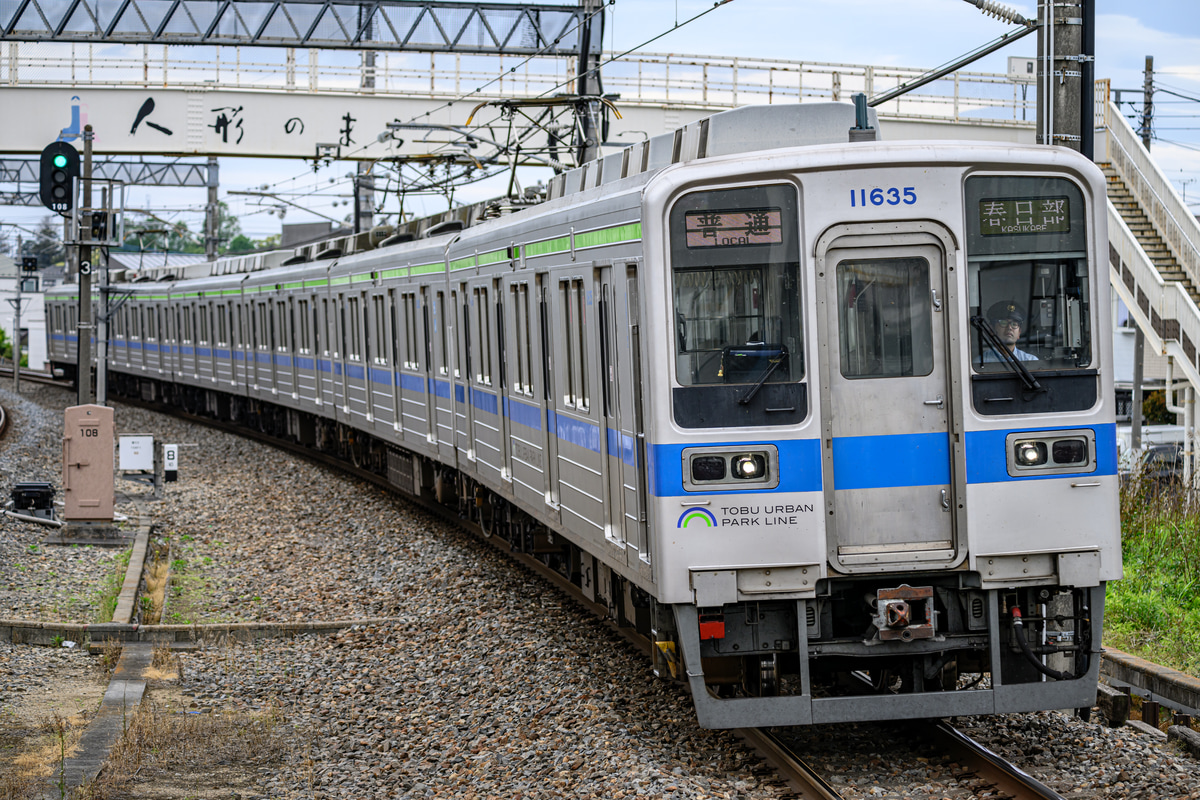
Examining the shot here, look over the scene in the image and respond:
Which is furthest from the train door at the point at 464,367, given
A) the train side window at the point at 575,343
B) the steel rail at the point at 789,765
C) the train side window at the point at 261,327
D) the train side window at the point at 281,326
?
the train side window at the point at 261,327

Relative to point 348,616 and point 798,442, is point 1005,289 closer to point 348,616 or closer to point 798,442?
point 798,442

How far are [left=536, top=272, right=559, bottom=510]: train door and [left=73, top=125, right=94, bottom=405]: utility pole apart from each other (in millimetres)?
9069

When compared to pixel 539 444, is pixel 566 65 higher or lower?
higher

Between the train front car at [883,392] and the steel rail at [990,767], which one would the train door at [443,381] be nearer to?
the train front car at [883,392]

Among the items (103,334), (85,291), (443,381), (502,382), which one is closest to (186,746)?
(502,382)

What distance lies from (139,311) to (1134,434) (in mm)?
Result: 22599

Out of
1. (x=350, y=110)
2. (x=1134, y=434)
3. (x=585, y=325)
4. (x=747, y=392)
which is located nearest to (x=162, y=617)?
(x=585, y=325)

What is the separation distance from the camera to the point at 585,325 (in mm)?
8086

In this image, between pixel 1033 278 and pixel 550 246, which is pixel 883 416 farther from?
pixel 550 246

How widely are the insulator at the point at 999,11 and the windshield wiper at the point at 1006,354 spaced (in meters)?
3.97

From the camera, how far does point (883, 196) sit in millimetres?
6406

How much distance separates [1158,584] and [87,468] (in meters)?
9.78

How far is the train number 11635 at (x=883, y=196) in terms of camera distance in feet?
21.0

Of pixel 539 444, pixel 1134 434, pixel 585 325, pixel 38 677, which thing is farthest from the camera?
pixel 1134 434
